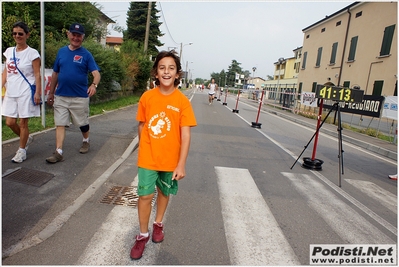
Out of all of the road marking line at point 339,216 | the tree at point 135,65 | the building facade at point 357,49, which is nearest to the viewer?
the road marking line at point 339,216

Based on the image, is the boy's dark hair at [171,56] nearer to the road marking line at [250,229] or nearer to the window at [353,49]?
the road marking line at [250,229]

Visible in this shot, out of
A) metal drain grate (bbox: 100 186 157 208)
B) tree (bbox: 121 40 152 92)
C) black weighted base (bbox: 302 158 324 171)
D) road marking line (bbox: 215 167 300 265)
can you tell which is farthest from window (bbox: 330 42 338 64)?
metal drain grate (bbox: 100 186 157 208)

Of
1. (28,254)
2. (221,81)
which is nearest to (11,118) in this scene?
(28,254)

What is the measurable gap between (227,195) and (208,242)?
4.38 feet

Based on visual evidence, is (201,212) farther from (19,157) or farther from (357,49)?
(357,49)

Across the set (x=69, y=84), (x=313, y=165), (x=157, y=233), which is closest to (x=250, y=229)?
(x=157, y=233)

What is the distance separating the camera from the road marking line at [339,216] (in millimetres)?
3204

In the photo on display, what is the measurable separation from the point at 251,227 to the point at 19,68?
13.6 feet

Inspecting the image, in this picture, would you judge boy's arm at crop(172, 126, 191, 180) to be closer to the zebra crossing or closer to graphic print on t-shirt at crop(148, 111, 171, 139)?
graphic print on t-shirt at crop(148, 111, 171, 139)

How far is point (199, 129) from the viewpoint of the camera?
10008 mm

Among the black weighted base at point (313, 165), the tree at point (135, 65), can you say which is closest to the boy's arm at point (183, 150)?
the black weighted base at point (313, 165)

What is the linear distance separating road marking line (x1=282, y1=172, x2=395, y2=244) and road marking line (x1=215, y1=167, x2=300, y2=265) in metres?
0.77

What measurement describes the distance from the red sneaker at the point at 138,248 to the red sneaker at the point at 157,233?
0.54 feet

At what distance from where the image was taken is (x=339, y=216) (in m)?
3.71
